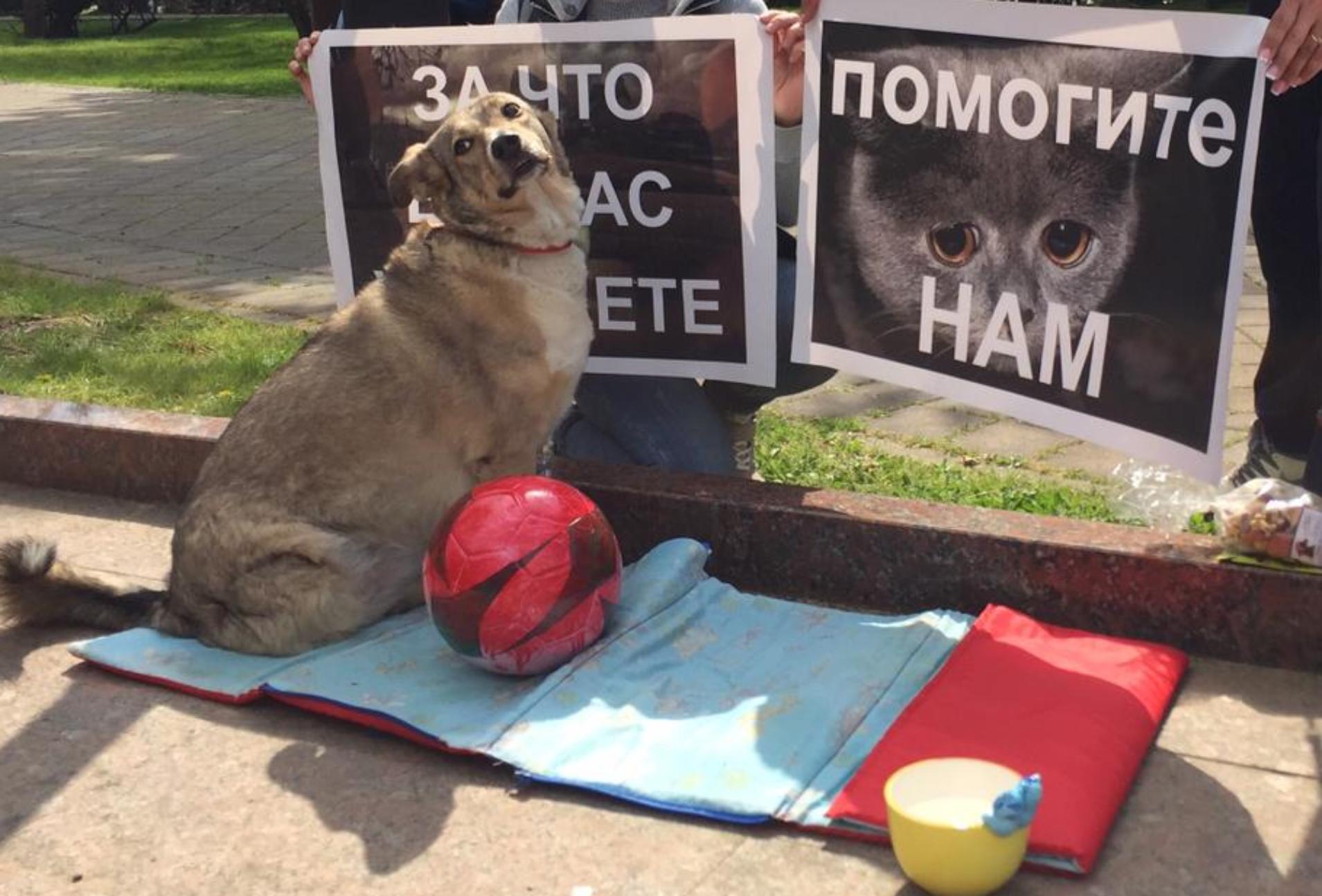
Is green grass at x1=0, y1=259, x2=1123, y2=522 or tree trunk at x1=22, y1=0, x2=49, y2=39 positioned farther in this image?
tree trunk at x1=22, y1=0, x2=49, y2=39

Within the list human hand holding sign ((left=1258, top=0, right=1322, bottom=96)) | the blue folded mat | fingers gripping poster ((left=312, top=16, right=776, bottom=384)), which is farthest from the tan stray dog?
human hand holding sign ((left=1258, top=0, right=1322, bottom=96))

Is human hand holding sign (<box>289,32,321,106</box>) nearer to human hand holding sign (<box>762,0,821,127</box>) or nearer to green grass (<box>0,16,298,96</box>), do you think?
Result: human hand holding sign (<box>762,0,821,127</box>)

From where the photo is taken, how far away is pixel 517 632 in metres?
3.72

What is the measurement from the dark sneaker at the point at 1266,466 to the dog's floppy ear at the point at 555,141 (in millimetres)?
2118

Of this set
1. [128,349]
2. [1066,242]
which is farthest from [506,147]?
[128,349]

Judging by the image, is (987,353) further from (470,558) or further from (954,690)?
(470,558)

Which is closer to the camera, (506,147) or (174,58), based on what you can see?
(506,147)

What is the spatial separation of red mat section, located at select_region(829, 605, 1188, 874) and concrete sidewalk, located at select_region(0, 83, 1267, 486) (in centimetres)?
153

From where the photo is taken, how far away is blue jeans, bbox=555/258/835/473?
5.00m

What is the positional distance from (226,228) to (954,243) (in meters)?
6.92

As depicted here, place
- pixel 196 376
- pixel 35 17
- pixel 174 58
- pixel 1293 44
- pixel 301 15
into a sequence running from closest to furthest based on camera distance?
pixel 1293 44
pixel 196 376
pixel 301 15
pixel 174 58
pixel 35 17

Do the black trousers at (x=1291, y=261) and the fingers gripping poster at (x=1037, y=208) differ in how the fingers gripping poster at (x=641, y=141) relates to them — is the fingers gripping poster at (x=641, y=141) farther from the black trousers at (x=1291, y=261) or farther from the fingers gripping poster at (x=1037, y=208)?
the black trousers at (x=1291, y=261)

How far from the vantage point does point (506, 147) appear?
4.22 m

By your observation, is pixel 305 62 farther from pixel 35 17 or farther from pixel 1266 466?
pixel 35 17
